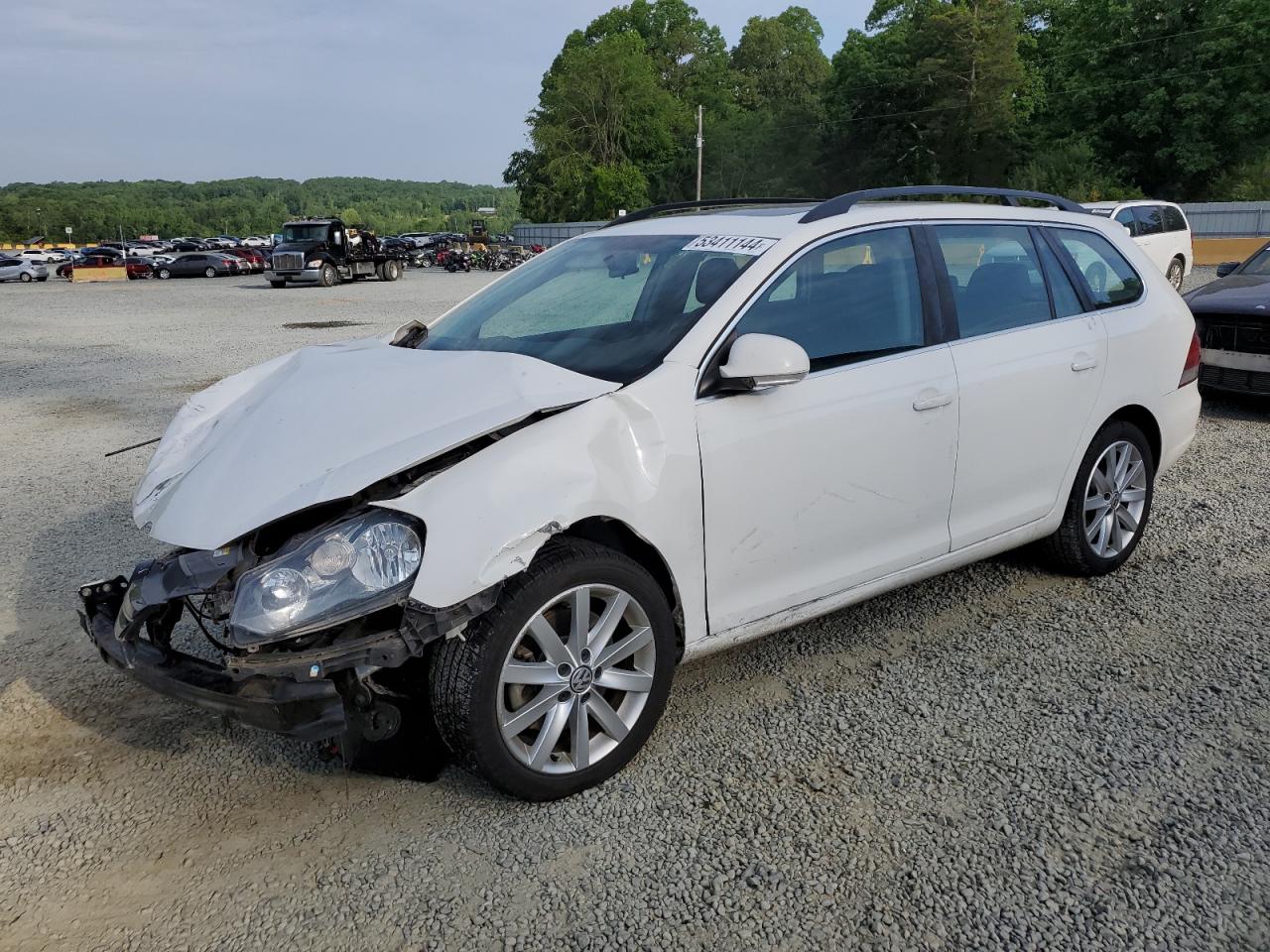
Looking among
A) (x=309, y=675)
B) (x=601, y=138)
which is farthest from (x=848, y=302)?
(x=601, y=138)

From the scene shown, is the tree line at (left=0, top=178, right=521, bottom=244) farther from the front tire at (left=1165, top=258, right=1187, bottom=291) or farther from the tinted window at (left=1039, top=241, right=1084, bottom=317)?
the tinted window at (left=1039, top=241, right=1084, bottom=317)

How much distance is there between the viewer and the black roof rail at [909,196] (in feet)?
12.1

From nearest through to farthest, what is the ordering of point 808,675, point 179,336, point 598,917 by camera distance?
point 598,917, point 808,675, point 179,336

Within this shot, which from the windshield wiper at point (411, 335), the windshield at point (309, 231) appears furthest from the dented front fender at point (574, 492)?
the windshield at point (309, 231)

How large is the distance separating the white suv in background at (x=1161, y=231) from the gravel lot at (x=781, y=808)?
13.8 meters

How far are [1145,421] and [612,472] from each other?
3.06m

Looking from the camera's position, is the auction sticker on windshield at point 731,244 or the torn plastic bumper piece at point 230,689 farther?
the auction sticker on windshield at point 731,244

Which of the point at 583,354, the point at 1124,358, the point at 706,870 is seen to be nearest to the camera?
the point at 706,870

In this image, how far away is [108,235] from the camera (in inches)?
5128

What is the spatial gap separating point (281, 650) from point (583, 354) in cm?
139

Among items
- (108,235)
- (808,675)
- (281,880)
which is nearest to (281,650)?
(281,880)

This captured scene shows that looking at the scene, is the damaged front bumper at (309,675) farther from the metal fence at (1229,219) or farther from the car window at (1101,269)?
the metal fence at (1229,219)

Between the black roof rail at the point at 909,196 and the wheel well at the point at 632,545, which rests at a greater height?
the black roof rail at the point at 909,196

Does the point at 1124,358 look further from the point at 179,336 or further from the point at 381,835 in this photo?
the point at 179,336
